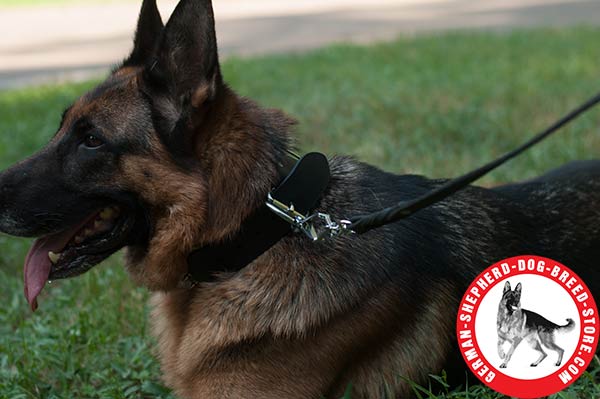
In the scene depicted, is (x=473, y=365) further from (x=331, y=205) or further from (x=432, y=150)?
(x=432, y=150)

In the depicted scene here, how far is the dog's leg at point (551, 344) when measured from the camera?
2.85m

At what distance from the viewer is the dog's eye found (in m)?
2.97

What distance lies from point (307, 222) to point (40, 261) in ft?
3.51

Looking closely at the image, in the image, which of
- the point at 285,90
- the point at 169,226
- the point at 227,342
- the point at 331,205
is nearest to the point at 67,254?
the point at 169,226

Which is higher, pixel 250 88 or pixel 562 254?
pixel 562 254

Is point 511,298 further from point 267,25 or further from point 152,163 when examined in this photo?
point 267,25

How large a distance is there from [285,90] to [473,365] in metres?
6.67

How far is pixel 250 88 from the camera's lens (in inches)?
371

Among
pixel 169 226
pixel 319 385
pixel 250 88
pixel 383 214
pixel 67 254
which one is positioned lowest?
pixel 250 88

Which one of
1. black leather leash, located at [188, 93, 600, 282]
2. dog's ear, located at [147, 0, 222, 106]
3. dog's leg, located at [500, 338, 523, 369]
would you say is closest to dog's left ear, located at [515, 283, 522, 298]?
dog's leg, located at [500, 338, 523, 369]

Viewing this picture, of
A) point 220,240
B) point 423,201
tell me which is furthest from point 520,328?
point 220,240
